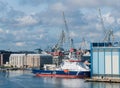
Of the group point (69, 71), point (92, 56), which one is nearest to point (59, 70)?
point (69, 71)

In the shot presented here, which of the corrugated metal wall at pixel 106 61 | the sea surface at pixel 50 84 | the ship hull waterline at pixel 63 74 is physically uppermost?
the corrugated metal wall at pixel 106 61

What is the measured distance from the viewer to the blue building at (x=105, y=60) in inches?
3206

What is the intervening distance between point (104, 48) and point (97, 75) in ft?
18.2

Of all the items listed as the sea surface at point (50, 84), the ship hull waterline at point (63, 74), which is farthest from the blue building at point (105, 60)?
the ship hull waterline at point (63, 74)

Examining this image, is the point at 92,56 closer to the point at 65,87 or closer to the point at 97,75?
the point at 97,75

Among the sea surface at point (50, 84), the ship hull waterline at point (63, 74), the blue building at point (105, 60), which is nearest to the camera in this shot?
the sea surface at point (50, 84)

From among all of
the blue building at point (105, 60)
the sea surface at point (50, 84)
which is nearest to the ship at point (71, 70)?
the sea surface at point (50, 84)

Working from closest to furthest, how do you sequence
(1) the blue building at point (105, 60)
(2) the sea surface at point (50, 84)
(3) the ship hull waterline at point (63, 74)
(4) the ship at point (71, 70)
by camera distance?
1. (2) the sea surface at point (50, 84)
2. (1) the blue building at point (105, 60)
3. (3) the ship hull waterline at point (63, 74)
4. (4) the ship at point (71, 70)

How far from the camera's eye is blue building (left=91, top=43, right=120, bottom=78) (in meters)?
81.4

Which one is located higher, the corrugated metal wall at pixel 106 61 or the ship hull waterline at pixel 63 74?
the corrugated metal wall at pixel 106 61

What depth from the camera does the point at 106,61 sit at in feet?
269

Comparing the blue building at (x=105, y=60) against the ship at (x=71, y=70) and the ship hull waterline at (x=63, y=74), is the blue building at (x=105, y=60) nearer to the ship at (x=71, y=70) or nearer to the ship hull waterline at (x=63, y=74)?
the ship hull waterline at (x=63, y=74)

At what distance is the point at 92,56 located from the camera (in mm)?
84312

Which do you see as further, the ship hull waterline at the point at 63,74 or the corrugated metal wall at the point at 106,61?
the ship hull waterline at the point at 63,74
